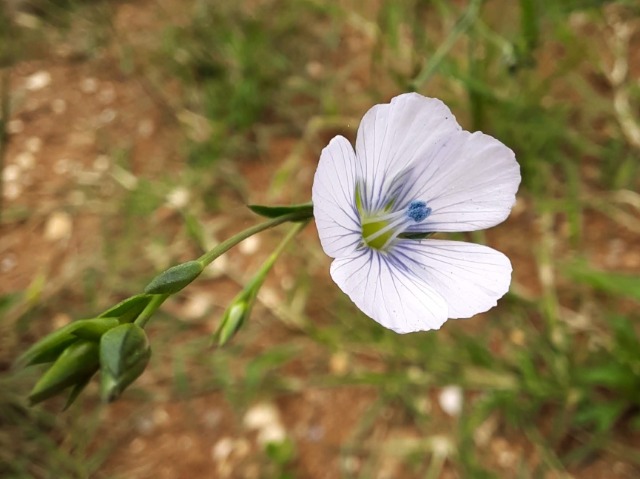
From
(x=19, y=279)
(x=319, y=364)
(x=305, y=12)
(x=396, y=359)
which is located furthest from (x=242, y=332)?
(x=305, y=12)

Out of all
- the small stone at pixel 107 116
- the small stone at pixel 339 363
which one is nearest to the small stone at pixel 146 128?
the small stone at pixel 107 116

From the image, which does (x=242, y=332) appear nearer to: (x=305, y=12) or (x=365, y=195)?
(x=365, y=195)

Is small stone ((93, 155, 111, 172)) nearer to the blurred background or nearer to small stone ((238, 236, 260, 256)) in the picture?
the blurred background

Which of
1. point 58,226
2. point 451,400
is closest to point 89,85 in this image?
point 58,226

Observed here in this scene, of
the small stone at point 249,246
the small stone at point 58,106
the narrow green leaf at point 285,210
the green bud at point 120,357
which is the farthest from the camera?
the small stone at point 58,106

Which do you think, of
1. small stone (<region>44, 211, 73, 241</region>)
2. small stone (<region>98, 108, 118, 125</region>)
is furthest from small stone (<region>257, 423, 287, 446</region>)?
small stone (<region>98, 108, 118, 125</region>)

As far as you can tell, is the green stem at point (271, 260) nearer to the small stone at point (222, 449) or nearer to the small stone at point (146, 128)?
the small stone at point (222, 449)

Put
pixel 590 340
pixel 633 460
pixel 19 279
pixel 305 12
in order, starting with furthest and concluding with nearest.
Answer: pixel 305 12 < pixel 19 279 < pixel 590 340 < pixel 633 460
